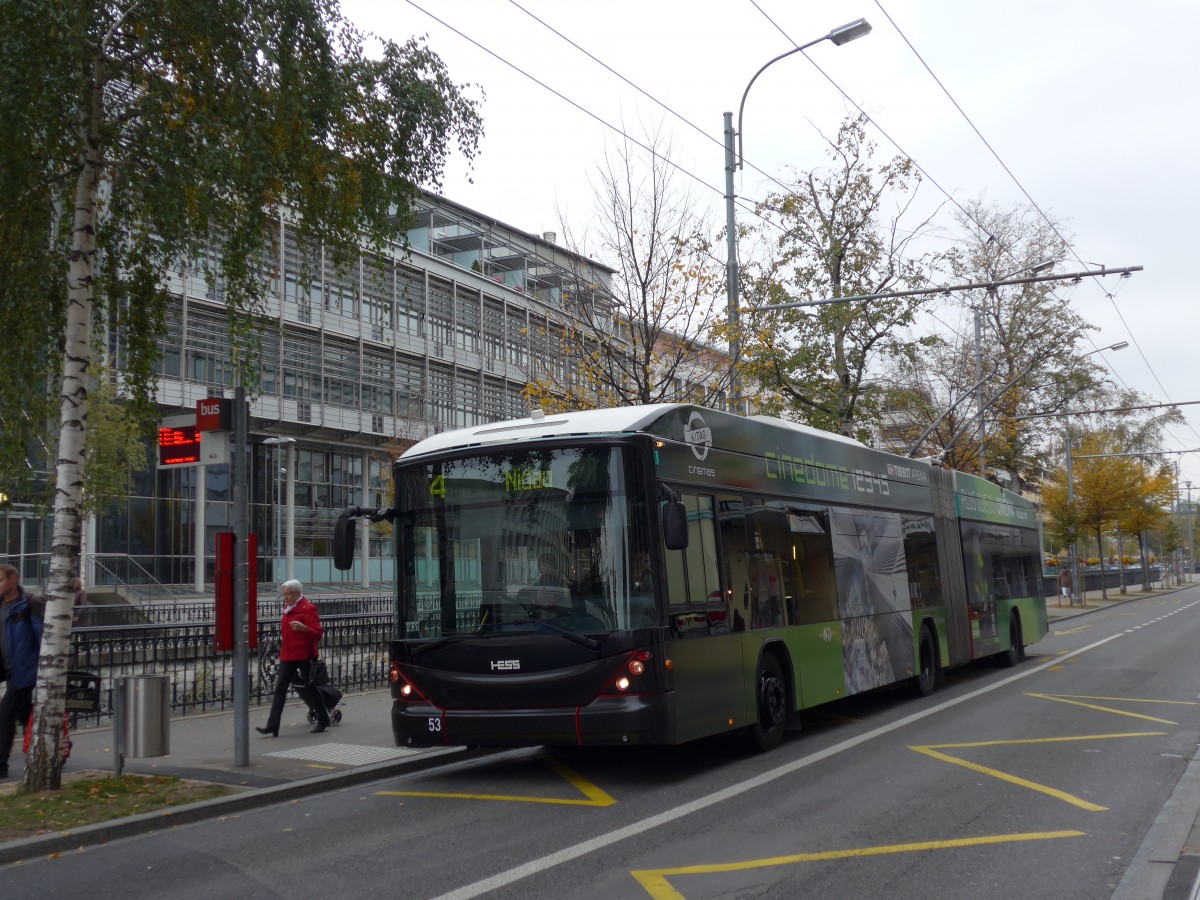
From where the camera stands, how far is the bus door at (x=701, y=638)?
9.41 meters

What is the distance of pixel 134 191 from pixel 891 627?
9.76 meters

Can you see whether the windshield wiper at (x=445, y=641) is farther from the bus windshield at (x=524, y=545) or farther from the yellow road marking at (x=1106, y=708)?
the yellow road marking at (x=1106, y=708)

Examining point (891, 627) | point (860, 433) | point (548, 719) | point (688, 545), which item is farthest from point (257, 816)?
point (860, 433)

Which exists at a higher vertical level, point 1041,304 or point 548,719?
point 1041,304

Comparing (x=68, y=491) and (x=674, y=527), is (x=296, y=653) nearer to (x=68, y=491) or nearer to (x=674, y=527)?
(x=68, y=491)

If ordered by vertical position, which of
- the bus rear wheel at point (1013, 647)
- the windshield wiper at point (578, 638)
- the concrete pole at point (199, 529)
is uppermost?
the concrete pole at point (199, 529)

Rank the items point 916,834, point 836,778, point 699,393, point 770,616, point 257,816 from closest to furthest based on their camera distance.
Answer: point 916,834, point 257,816, point 836,778, point 770,616, point 699,393

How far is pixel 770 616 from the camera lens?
11.2 meters

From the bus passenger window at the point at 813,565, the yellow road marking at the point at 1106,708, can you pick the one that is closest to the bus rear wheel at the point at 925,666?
the yellow road marking at the point at 1106,708

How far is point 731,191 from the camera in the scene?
63.2 feet

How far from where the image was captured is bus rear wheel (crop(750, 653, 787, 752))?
10.9m

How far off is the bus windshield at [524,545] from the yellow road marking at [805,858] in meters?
2.63

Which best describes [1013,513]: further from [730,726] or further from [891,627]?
[730,726]

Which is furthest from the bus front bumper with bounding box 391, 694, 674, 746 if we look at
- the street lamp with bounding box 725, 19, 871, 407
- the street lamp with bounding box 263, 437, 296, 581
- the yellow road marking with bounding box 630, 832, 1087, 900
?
the street lamp with bounding box 263, 437, 296, 581
